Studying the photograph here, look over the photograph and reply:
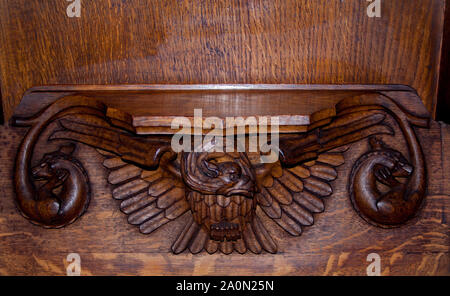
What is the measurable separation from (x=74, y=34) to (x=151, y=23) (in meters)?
0.14

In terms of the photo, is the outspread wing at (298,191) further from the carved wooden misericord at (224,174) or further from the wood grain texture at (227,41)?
the wood grain texture at (227,41)

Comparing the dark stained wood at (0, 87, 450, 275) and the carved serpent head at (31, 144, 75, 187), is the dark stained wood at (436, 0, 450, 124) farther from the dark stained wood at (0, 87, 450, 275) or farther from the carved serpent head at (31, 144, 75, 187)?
the carved serpent head at (31, 144, 75, 187)

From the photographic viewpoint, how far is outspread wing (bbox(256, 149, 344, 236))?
74cm

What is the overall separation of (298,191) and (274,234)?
0.30 ft

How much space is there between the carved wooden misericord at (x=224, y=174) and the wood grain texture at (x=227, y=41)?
74 mm

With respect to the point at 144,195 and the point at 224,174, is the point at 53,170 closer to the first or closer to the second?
the point at 144,195

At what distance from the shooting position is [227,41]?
75 cm

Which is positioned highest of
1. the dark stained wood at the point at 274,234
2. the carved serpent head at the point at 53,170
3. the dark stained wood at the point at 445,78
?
the dark stained wood at the point at 445,78

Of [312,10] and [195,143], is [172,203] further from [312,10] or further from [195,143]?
[312,10]

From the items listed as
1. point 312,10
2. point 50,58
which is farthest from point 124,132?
point 312,10

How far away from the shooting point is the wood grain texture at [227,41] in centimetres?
75

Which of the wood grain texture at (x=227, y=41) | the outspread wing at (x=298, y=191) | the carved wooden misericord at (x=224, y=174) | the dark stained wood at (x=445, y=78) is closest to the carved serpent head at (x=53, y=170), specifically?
the carved wooden misericord at (x=224, y=174)

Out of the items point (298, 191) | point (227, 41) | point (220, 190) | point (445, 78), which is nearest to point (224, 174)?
point (220, 190)

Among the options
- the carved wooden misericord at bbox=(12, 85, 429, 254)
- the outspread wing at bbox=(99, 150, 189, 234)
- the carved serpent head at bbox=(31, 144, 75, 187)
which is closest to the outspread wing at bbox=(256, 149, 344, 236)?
the carved wooden misericord at bbox=(12, 85, 429, 254)
